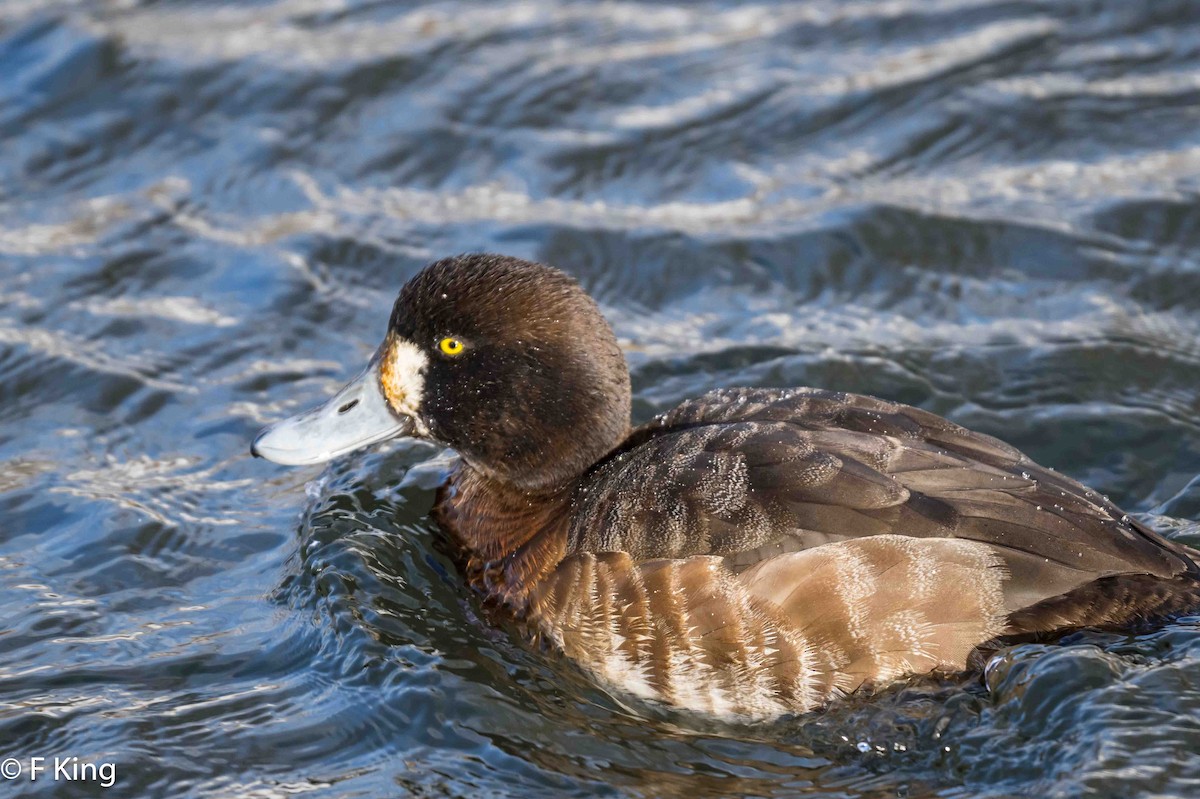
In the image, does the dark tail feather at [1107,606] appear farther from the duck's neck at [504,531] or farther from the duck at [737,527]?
the duck's neck at [504,531]

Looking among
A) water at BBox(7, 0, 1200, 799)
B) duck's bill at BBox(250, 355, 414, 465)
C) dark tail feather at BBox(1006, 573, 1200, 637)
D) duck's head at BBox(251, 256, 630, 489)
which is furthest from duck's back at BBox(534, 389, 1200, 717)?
duck's bill at BBox(250, 355, 414, 465)

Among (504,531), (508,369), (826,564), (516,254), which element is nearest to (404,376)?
(508,369)

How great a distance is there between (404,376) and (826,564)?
1.79 m

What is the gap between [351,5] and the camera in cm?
986

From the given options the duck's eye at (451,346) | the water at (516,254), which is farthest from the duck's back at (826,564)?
the duck's eye at (451,346)

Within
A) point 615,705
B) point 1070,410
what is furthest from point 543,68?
point 615,705

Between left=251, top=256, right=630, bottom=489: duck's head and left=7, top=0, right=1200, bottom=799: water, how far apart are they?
0.55m

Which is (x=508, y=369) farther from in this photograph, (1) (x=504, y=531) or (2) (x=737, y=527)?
A: (2) (x=737, y=527)

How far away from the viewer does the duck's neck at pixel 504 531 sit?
5008 millimetres

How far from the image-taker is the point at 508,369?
17.2 feet

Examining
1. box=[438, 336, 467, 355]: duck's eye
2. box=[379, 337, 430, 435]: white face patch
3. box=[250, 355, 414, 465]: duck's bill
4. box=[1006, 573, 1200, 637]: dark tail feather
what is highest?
box=[438, 336, 467, 355]: duck's eye

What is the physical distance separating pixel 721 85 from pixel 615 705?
5088mm

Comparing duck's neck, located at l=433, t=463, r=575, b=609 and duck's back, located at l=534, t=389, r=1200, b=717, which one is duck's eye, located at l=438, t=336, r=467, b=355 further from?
duck's back, located at l=534, t=389, r=1200, b=717

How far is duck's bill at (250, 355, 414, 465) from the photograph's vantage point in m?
5.42
